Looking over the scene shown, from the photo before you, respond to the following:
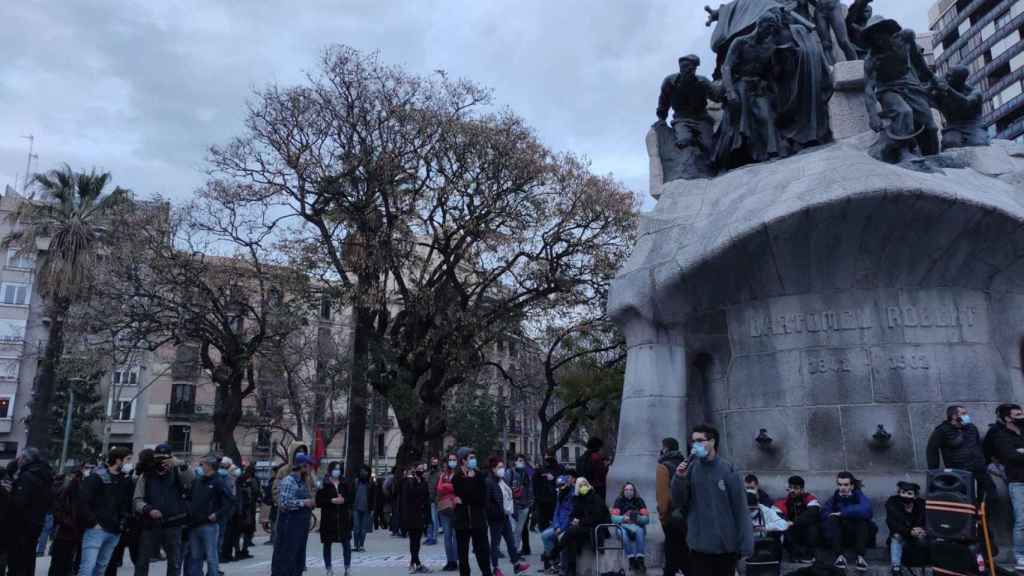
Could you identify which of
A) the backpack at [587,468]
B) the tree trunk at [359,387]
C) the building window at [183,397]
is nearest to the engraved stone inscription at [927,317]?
the backpack at [587,468]

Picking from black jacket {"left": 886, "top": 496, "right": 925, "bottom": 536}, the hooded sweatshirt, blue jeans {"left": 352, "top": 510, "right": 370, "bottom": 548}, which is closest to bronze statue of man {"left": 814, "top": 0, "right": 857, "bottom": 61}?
black jacket {"left": 886, "top": 496, "right": 925, "bottom": 536}

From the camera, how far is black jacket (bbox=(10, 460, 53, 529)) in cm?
794

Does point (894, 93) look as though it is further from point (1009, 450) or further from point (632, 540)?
point (632, 540)

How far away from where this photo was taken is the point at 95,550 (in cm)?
769

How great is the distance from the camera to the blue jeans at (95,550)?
762cm

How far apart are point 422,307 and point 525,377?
10.2 m

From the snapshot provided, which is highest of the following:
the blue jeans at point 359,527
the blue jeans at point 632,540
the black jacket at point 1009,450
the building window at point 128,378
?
the building window at point 128,378

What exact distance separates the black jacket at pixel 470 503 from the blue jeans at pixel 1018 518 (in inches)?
214

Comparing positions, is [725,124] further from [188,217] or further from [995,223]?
[188,217]

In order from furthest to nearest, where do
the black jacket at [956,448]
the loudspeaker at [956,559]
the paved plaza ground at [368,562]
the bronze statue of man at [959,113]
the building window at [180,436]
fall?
the building window at [180,436] < the bronze statue of man at [959,113] < the paved plaza ground at [368,562] < the black jacket at [956,448] < the loudspeaker at [956,559]

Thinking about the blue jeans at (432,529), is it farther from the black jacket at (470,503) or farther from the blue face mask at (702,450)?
the blue face mask at (702,450)

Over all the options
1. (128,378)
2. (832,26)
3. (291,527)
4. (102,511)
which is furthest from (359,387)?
(128,378)

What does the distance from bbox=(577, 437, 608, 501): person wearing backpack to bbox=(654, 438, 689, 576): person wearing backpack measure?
2764mm

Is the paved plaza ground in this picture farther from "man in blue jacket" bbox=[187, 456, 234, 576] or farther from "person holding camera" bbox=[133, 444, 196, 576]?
"person holding camera" bbox=[133, 444, 196, 576]
